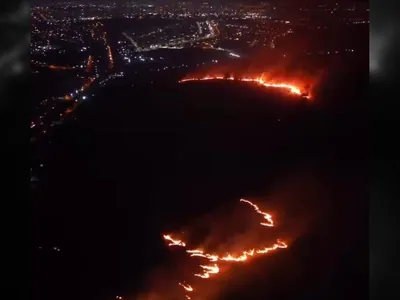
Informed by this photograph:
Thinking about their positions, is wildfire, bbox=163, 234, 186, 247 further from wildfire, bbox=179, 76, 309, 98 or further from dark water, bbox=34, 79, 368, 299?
wildfire, bbox=179, 76, 309, 98

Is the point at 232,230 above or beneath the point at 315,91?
beneath

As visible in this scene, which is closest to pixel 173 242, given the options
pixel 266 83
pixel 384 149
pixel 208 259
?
pixel 208 259

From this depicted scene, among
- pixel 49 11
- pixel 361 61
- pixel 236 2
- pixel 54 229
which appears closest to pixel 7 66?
pixel 49 11

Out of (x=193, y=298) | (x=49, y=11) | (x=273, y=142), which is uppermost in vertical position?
(x=49, y=11)

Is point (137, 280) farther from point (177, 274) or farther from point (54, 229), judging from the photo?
point (54, 229)

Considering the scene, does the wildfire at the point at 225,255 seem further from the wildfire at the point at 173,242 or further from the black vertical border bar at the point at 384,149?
the black vertical border bar at the point at 384,149

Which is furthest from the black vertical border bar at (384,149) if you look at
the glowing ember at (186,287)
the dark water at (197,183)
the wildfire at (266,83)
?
the glowing ember at (186,287)

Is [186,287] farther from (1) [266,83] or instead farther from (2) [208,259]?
(1) [266,83]
